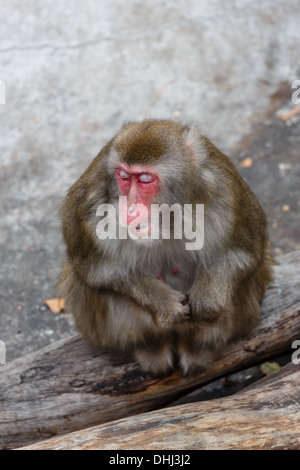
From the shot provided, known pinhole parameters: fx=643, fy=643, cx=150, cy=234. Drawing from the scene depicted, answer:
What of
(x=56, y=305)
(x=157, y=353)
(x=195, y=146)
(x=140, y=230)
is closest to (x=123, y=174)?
(x=140, y=230)

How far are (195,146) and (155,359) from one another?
1.23m

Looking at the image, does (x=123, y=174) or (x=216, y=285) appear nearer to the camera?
(x=123, y=174)

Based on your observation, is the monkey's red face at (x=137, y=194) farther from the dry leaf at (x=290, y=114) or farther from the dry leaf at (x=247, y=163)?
the dry leaf at (x=290, y=114)

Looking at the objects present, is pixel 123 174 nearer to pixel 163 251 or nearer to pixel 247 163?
pixel 163 251

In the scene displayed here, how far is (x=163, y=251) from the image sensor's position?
10.9 feet

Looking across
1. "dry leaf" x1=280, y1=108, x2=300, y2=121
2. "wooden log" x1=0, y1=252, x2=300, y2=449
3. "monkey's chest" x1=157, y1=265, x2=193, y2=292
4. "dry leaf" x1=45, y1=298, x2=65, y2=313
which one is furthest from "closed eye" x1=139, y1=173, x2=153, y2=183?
"dry leaf" x1=280, y1=108, x2=300, y2=121

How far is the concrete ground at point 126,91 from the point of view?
19.0ft

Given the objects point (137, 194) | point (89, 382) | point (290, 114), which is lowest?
point (89, 382)

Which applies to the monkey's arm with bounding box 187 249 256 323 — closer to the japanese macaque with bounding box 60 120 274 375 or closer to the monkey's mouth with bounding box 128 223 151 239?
the japanese macaque with bounding box 60 120 274 375

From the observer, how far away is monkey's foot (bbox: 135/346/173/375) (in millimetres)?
3551

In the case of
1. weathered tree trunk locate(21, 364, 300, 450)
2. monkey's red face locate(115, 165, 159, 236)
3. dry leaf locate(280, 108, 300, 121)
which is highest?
dry leaf locate(280, 108, 300, 121)

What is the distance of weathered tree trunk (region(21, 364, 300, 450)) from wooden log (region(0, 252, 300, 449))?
0.43m

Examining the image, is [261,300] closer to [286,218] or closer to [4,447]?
[4,447]

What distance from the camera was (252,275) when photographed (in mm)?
3461
